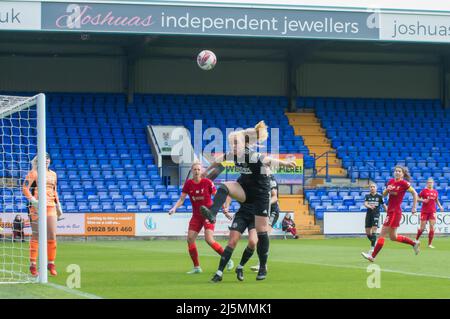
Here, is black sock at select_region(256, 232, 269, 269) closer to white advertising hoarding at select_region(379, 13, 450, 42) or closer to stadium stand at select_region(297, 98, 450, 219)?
stadium stand at select_region(297, 98, 450, 219)

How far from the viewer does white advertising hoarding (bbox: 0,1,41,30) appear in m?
31.6

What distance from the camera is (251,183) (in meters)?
13.4

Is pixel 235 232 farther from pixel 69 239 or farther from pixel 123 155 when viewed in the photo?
pixel 123 155

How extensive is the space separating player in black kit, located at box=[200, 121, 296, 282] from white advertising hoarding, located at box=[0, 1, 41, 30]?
2001 centimetres

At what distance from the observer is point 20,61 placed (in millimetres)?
39375

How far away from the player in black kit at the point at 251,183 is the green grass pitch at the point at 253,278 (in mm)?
534

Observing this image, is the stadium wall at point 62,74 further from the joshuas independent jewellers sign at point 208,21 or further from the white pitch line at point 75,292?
the white pitch line at point 75,292

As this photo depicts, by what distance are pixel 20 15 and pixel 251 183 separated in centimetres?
2058

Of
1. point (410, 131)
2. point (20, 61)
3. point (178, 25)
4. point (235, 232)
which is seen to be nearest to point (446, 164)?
point (410, 131)

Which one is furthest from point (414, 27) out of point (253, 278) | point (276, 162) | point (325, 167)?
point (276, 162)

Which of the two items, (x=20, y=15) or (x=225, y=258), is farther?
(x=20, y=15)

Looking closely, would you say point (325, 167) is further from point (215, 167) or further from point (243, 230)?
point (215, 167)

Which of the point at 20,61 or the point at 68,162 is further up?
the point at 20,61
